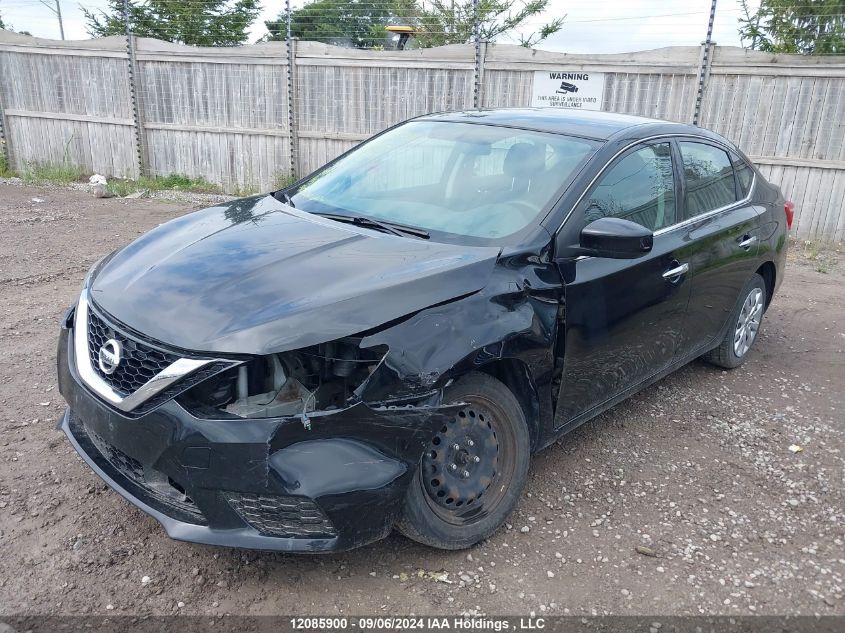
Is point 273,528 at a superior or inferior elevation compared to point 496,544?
superior

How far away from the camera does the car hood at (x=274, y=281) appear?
2.48 metres

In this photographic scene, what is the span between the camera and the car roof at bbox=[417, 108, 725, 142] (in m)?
3.79

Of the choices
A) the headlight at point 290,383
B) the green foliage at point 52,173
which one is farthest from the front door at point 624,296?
the green foliage at point 52,173

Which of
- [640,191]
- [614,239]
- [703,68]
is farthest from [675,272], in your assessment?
[703,68]

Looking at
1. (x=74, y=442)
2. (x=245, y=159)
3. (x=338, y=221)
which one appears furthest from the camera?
(x=245, y=159)

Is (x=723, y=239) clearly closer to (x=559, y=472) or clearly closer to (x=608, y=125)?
(x=608, y=125)

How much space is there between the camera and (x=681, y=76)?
9.36 metres

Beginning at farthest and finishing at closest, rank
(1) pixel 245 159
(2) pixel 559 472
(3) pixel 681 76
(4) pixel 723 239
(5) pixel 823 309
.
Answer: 1. (1) pixel 245 159
2. (3) pixel 681 76
3. (5) pixel 823 309
4. (4) pixel 723 239
5. (2) pixel 559 472

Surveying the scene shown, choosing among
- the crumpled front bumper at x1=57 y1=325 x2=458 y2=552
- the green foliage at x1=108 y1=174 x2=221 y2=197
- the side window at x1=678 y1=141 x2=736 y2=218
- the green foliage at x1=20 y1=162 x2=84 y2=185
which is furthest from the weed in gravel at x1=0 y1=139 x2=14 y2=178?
the side window at x1=678 y1=141 x2=736 y2=218

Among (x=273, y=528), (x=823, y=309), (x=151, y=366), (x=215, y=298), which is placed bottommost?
(x=823, y=309)

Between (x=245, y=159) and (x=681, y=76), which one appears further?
(x=245, y=159)

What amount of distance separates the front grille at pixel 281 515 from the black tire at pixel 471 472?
353 mm

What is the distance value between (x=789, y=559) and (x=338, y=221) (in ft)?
8.34

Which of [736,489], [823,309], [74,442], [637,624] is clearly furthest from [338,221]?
[823,309]
